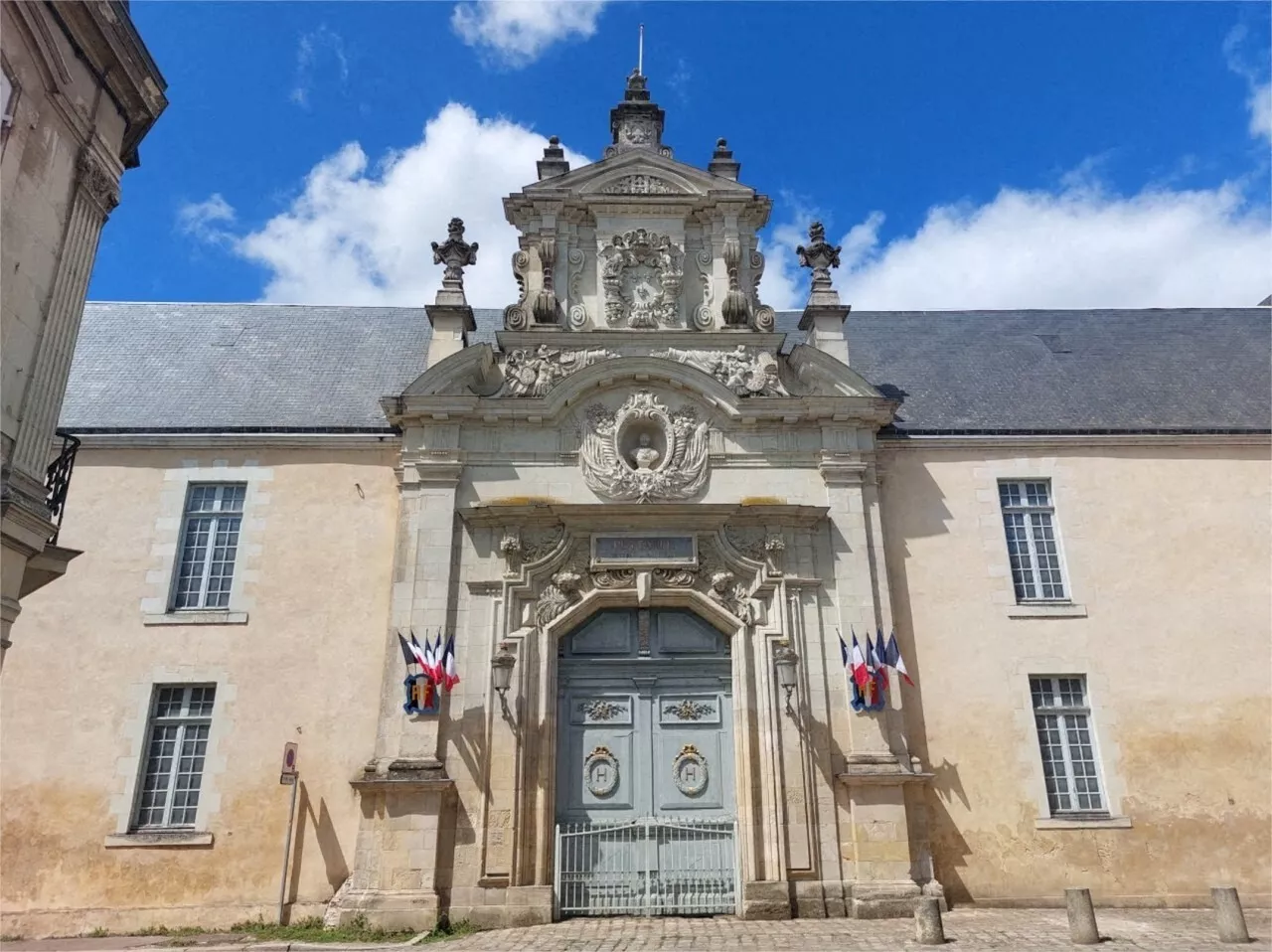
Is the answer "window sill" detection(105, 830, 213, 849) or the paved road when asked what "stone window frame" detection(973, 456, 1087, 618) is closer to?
the paved road

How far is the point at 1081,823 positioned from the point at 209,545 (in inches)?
413

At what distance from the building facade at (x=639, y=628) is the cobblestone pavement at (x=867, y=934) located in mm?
402

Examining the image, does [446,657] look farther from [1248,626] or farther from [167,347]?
[1248,626]

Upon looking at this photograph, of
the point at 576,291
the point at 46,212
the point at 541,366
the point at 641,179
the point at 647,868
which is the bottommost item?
the point at 647,868

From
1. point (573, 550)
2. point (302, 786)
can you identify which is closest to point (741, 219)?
point (573, 550)

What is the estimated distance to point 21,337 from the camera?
7156mm

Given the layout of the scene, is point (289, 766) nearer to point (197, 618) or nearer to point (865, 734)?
point (197, 618)

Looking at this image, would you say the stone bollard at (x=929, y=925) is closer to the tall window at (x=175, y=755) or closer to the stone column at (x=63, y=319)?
the tall window at (x=175, y=755)

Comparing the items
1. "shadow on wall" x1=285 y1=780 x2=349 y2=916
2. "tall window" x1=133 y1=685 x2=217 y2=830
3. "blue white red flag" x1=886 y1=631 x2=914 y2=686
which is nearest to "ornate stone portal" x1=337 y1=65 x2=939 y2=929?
"blue white red flag" x1=886 y1=631 x2=914 y2=686

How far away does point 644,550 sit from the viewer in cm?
1076

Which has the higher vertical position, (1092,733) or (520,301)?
(520,301)

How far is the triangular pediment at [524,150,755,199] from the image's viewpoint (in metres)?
12.3

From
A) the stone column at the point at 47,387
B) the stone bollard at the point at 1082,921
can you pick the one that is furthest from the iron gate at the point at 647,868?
the stone column at the point at 47,387

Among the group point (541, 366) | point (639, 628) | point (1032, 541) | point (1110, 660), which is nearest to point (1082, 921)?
point (1110, 660)
